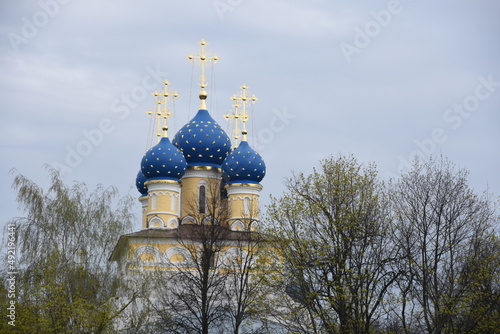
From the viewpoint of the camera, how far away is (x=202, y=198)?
31781 millimetres

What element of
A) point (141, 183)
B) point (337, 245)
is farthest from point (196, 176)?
point (337, 245)

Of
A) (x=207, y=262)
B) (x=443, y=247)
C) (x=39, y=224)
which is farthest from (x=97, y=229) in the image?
(x=443, y=247)

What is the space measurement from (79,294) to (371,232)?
22.0 feet

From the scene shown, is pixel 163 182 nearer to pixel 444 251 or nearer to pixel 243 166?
pixel 243 166

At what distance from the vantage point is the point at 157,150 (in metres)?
31.2

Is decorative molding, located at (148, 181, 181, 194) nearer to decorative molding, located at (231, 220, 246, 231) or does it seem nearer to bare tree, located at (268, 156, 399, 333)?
decorative molding, located at (231, 220, 246, 231)

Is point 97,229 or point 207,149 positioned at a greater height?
point 207,149

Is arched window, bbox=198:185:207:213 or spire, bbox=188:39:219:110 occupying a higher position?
spire, bbox=188:39:219:110

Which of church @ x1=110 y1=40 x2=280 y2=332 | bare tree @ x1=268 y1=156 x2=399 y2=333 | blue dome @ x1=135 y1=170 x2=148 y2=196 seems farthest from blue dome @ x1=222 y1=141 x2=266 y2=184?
bare tree @ x1=268 y1=156 x2=399 y2=333

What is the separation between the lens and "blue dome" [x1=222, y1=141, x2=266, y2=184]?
31766 millimetres

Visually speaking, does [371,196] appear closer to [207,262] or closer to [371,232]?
[371,232]

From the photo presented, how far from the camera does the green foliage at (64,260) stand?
52.4 feet

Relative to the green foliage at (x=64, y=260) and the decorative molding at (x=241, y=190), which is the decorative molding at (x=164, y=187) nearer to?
the decorative molding at (x=241, y=190)

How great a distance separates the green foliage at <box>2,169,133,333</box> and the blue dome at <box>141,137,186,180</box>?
39.5 feet
